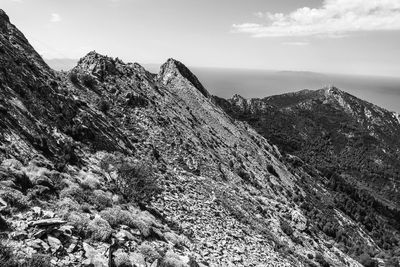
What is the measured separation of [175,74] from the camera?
227 feet

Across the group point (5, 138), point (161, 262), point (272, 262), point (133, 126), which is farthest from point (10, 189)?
point (133, 126)

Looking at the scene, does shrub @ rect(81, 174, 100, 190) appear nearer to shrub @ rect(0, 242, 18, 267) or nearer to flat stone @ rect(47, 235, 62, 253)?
flat stone @ rect(47, 235, 62, 253)

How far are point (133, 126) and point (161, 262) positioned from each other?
68.1 ft

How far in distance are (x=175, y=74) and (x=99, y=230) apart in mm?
58686

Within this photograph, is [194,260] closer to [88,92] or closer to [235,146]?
[88,92]

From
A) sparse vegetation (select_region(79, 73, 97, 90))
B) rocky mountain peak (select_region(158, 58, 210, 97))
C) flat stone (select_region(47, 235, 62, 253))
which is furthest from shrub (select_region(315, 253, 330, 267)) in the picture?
rocky mountain peak (select_region(158, 58, 210, 97))

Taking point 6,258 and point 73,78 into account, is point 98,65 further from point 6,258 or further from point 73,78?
point 6,258

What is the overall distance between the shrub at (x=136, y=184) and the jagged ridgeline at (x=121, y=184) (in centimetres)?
8

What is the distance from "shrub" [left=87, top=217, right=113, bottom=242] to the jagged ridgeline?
1.7 inches

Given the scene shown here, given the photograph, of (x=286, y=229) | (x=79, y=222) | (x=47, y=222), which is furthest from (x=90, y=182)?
(x=286, y=229)

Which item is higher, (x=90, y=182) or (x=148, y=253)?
(x=90, y=182)

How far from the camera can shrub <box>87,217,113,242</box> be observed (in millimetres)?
12729

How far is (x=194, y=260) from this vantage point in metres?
15.9

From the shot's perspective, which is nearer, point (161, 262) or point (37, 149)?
point (161, 262)
